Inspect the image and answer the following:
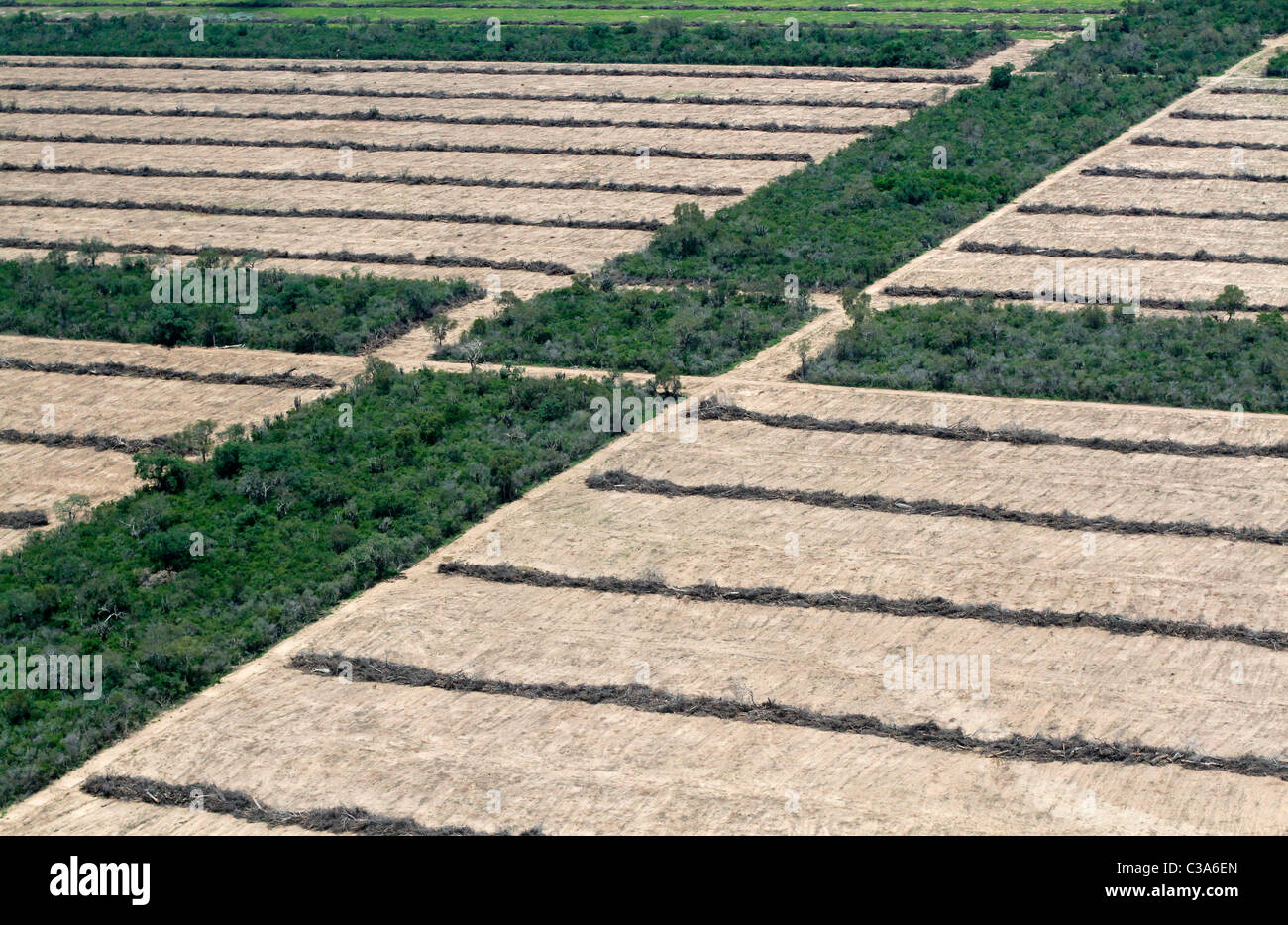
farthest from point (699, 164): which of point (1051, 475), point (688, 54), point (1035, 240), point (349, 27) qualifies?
point (349, 27)

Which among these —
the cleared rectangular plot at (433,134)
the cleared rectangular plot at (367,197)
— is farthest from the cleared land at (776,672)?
the cleared rectangular plot at (433,134)

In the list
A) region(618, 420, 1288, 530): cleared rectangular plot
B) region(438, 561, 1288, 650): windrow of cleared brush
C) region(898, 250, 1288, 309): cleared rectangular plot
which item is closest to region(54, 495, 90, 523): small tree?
region(438, 561, 1288, 650): windrow of cleared brush

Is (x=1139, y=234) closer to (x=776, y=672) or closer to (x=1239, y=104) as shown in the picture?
(x=1239, y=104)

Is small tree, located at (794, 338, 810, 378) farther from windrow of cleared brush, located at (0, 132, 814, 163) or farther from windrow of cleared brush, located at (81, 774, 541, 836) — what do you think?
windrow of cleared brush, located at (81, 774, 541, 836)

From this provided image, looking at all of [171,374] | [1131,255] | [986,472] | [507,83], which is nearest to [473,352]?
[171,374]

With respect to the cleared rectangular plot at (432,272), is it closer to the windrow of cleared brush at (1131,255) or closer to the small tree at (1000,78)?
the windrow of cleared brush at (1131,255)

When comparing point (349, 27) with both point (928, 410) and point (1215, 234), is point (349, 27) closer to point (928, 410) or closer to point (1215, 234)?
point (1215, 234)
